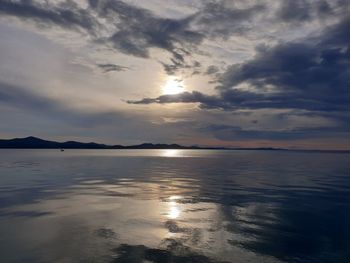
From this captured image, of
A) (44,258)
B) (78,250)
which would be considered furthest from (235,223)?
(44,258)

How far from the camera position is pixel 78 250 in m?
A: 15.7

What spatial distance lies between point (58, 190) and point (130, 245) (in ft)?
78.0

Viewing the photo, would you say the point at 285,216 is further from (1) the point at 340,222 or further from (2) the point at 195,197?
(2) the point at 195,197

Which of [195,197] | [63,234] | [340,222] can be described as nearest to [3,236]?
[63,234]

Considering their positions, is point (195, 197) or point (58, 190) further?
point (58, 190)

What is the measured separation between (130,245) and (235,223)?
8.39m

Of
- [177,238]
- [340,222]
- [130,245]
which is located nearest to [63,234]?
[130,245]

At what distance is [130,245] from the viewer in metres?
16.5

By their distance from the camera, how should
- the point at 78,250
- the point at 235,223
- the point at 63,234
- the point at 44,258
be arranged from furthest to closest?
the point at 235,223 → the point at 63,234 → the point at 78,250 → the point at 44,258

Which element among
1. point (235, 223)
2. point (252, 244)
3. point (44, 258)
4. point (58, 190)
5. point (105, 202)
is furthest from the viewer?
point (58, 190)

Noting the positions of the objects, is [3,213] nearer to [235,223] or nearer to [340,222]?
[235,223]

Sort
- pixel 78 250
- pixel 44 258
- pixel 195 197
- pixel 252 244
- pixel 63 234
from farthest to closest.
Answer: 1. pixel 195 197
2. pixel 63 234
3. pixel 252 244
4. pixel 78 250
5. pixel 44 258

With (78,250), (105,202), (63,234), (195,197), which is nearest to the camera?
(78,250)

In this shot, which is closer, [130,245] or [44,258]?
[44,258]
